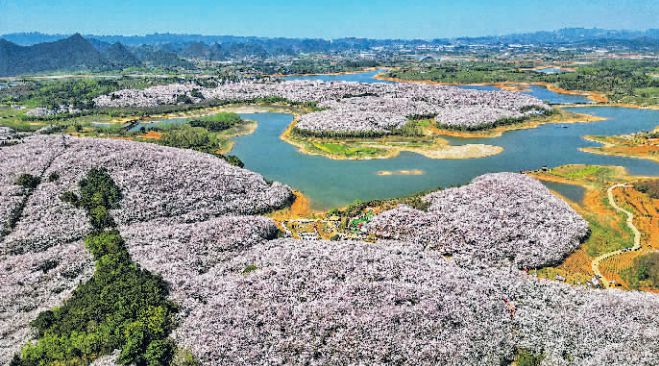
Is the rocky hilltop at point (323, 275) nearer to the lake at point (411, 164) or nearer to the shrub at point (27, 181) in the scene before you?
the shrub at point (27, 181)

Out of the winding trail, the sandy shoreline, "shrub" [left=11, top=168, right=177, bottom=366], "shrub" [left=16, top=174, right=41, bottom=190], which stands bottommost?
the winding trail

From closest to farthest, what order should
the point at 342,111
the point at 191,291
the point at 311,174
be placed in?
the point at 191,291 → the point at 311,174 → the point at 342,111

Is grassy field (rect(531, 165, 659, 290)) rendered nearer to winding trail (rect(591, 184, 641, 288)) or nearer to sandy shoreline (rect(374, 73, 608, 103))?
winding trail (rect(591, 184, 641, 288))

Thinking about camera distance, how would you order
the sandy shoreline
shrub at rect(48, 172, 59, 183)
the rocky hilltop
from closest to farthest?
the rocky hilltop < shrub at rect(48, 172, 59, 183) < the sandy shoreline

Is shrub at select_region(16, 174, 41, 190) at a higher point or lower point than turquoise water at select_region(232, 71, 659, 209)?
higher

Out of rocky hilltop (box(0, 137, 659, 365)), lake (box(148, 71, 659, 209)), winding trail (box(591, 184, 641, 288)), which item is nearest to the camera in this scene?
rocky hilltop (box(0, 137, 659, 365))

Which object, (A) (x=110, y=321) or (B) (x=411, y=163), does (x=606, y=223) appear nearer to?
(B) (x=411, y=163)

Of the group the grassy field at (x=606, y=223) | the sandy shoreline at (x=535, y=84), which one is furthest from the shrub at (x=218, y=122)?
the sandy shoreline at (x=535, y=84)

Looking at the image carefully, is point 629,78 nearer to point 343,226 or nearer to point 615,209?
point 615,209

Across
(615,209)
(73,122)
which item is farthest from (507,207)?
(73,122)

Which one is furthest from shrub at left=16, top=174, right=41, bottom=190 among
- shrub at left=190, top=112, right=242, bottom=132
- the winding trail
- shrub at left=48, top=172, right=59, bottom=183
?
the winding trail
